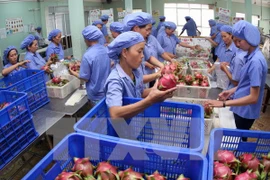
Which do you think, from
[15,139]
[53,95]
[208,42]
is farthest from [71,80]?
[208,42]

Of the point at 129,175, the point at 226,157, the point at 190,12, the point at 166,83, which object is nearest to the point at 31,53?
the point at 166,83

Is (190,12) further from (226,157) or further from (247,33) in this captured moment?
(226,157)

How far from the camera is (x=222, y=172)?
1.17 meters

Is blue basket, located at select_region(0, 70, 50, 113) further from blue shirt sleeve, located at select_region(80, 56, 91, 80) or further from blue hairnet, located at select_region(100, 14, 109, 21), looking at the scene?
blue hairnet, located at select_region(100, 14, 109, 21)

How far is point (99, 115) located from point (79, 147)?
1.05 feet

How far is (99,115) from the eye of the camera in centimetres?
150

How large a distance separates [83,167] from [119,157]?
0.55 feet

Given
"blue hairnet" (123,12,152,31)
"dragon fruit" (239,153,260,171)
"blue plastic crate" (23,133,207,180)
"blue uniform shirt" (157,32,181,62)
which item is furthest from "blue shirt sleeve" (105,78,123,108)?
"blue uniform shirt" (157,32,181,62)

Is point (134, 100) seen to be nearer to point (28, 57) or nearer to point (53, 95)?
point (53, 95)

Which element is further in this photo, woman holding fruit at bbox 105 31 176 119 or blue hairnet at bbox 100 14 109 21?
blue hairnet at bbox 100 14 109 21

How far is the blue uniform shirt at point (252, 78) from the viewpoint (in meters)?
1.86

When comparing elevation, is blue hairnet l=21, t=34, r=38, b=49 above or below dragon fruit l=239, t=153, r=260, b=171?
above

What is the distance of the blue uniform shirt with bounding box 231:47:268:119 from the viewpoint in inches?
73.4

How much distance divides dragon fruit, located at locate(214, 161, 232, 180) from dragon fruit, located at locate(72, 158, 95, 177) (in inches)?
23.0
